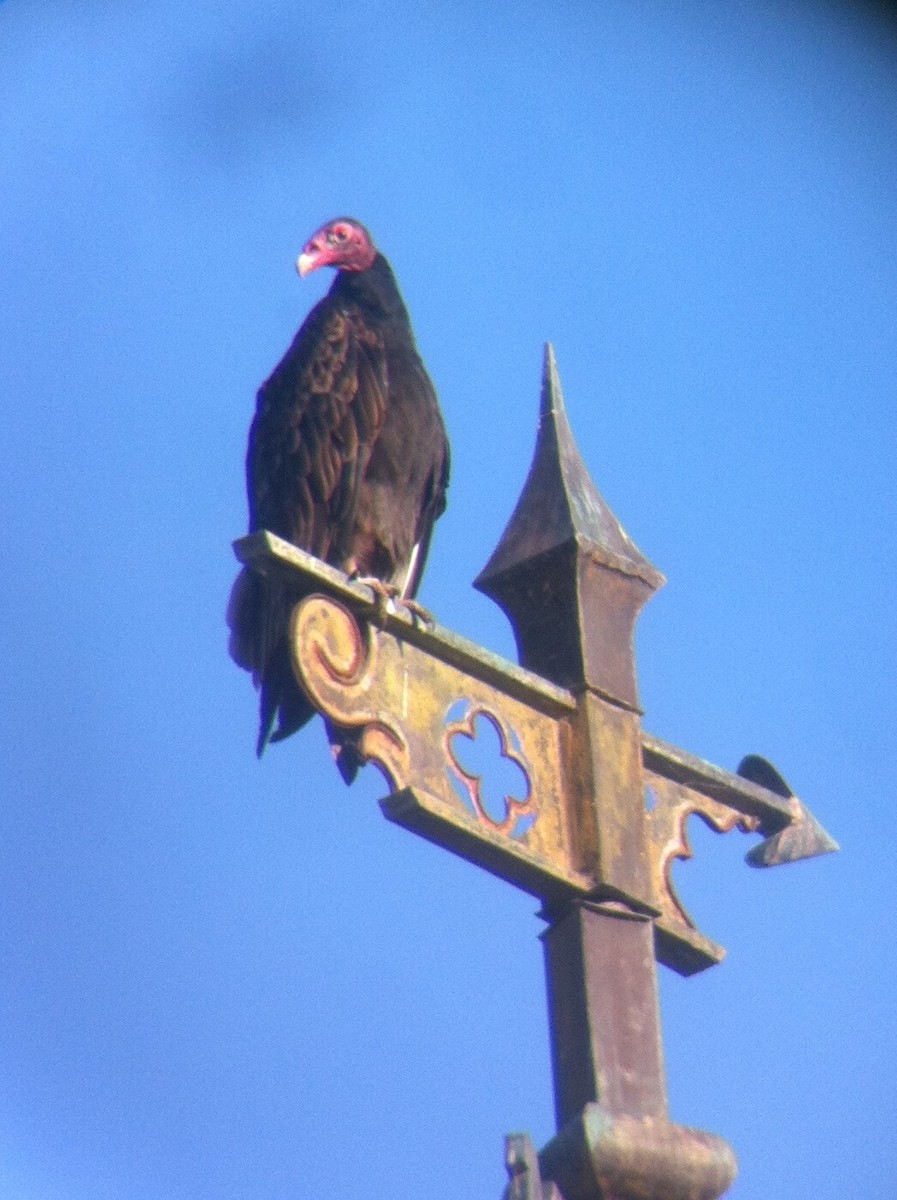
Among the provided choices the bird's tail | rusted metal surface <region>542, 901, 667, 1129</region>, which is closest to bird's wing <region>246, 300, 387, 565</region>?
the bird's tail

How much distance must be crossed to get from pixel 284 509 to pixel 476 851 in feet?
7.78

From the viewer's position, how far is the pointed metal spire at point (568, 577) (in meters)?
2.53

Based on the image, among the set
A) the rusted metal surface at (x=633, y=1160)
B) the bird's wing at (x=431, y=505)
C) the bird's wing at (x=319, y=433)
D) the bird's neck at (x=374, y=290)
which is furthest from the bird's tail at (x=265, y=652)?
the rusted metal surface at (x=633, y=1160)

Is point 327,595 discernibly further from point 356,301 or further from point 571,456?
point 356,301

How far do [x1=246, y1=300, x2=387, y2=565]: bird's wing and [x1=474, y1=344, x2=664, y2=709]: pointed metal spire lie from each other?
1.81 metres

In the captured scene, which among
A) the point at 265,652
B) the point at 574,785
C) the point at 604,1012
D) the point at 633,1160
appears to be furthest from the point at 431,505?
the point at 633,1160

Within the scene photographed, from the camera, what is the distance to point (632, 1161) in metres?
2.04

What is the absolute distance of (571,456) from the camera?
2.70 metres

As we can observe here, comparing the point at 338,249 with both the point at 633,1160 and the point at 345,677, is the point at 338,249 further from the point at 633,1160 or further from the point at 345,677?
the point at 633,1160

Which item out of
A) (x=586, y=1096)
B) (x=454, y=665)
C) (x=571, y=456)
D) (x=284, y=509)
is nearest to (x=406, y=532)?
(x=284, y=509)

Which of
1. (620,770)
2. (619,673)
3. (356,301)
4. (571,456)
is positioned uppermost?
(356,301)

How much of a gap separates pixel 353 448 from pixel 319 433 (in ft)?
0.29

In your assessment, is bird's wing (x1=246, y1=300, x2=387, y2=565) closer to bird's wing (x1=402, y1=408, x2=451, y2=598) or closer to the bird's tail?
bird's wing (x1=402, y1=408, x2=451, y2=598)

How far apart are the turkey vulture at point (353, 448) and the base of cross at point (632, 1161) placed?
2.46 m
